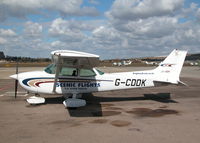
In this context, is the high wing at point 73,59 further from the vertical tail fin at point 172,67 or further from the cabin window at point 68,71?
the vertical tail fin at point 172,67

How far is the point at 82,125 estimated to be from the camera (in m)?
5.77

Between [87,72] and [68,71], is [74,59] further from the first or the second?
[87,72]

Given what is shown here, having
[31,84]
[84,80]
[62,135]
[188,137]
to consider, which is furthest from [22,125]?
[188,137]

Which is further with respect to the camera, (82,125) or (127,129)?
(82,125)

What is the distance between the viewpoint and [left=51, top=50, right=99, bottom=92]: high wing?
22.0 ft

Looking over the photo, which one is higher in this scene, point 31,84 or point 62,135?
point 31,84

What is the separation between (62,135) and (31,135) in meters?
0.74

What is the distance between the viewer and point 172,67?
9312 mm

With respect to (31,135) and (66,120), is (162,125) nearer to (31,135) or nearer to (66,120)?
(66,120)

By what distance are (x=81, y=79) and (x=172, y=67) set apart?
4127mm

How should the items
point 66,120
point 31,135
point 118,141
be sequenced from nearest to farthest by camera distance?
point 118,141, point 31,135, point 66,120

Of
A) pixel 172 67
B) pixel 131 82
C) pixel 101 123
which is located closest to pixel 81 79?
pixel 131 82

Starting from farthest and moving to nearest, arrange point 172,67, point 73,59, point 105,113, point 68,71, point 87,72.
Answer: point 172,67 → point 87,72 → point 68,71 → point 73,59 → point 105,113

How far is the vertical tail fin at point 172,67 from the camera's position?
30.3 ft
